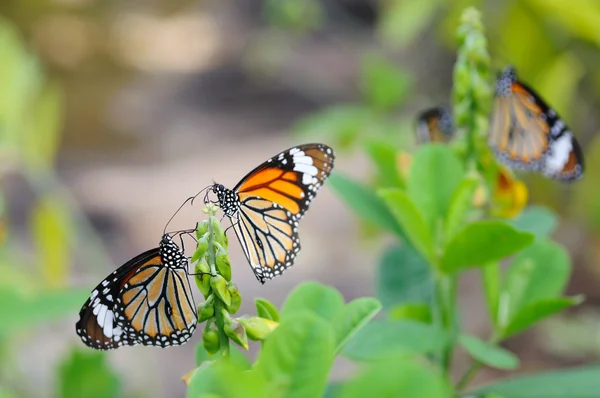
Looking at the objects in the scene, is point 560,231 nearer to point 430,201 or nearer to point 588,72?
point 588,72

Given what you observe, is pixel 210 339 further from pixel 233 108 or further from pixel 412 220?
pixel 233 108

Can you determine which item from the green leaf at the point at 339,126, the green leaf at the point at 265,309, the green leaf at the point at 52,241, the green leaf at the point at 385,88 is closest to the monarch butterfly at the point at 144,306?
the green leaf at the point at 265,309

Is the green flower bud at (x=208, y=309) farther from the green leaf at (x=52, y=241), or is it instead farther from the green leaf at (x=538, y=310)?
the green leaf at (x=52, y=241)

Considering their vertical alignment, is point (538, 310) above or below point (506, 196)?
below

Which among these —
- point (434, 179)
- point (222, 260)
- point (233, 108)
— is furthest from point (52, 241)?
point (233, 108)

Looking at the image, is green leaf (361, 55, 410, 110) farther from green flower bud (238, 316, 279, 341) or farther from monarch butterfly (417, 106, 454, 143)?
green flower bud (238, 316, 279, 341)

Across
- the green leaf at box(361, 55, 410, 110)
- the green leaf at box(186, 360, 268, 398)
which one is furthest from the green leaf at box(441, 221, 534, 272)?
the green leaf at box(361, 55, 410, 110)
